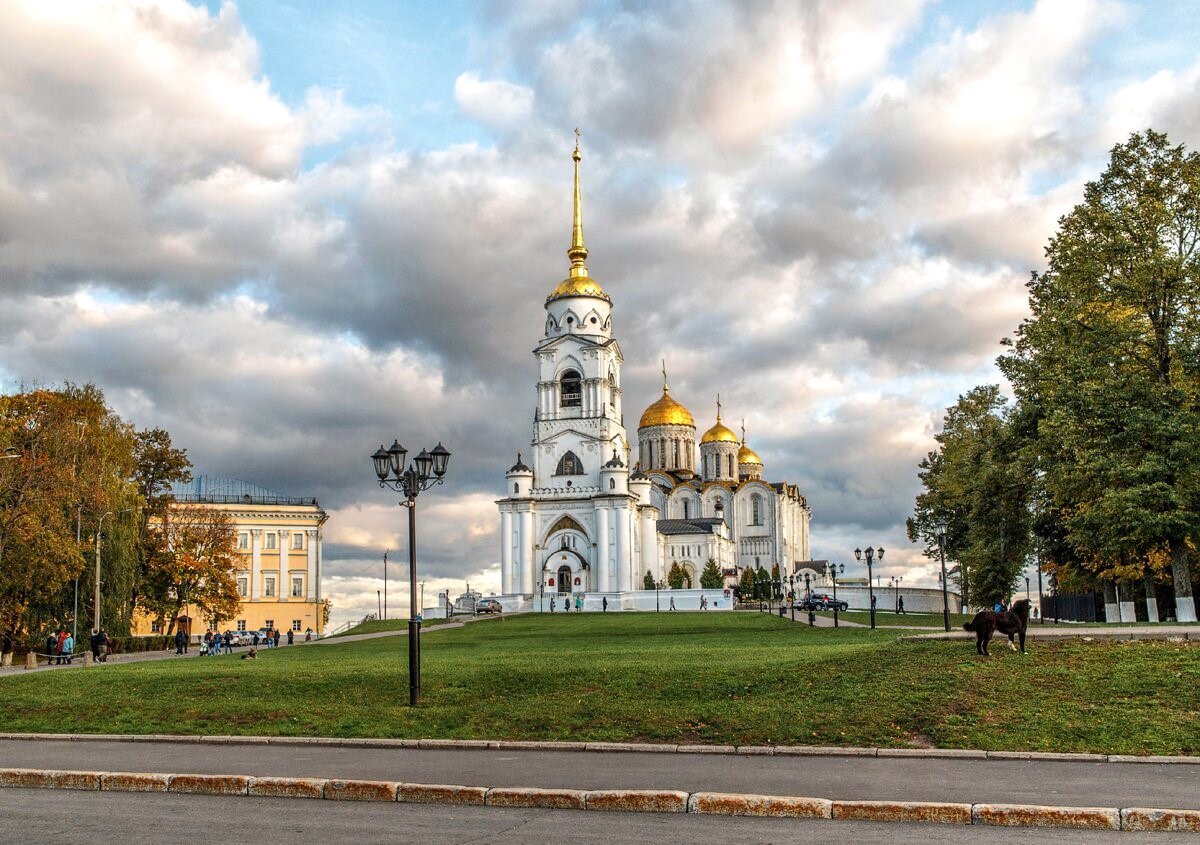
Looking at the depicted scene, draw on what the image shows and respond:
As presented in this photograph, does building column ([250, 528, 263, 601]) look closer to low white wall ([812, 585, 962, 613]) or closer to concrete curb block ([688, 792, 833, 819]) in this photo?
low white wall ([812, 585, 962, 613])

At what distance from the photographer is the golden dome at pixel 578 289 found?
96938mm

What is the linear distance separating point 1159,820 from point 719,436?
11696cm

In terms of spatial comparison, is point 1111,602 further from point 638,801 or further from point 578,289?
point 578,289

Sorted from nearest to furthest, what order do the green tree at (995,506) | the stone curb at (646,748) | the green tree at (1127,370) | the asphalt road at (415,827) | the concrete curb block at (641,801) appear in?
the asphalt road at (415,827) → the concrete curb block at (641,801) → the stone curb at (646,748) → the green tree at (1127,370) → the green tree at (995,506)

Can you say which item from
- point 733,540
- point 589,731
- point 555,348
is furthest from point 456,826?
point 733,540

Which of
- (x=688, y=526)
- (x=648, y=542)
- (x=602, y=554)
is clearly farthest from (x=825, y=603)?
(x=688, y=526)

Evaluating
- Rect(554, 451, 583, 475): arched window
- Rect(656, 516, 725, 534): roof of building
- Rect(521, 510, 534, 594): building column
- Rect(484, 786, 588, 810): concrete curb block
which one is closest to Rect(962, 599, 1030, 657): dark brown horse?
Rect(484, 786, 588, 810): concrete curb block

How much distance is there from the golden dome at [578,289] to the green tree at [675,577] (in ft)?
82.2

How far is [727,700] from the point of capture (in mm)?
16984

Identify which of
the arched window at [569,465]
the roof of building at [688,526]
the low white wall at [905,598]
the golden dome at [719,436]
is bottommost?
the low white wall at [905,598]

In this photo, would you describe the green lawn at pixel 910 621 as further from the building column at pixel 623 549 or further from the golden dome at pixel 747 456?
the golden dome at pixel 747 456

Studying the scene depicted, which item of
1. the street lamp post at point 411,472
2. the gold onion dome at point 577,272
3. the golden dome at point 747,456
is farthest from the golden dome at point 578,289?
the street lamp post at point 411,472

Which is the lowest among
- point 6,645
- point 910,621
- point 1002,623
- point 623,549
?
point 910,621

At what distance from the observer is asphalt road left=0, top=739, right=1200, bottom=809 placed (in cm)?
1134
